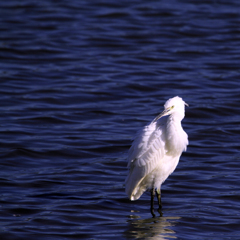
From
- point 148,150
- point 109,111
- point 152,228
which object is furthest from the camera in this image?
point 109,111

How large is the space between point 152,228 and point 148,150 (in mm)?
975

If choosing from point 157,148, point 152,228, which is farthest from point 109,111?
point 152,228

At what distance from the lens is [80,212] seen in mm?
6574

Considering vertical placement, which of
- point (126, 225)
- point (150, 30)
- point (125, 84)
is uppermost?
point (150, 30)

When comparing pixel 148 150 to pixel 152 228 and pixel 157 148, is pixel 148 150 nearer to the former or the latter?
pixel 157 148

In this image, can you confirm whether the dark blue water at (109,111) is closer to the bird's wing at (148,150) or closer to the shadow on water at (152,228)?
the shadow on water at (152,228)

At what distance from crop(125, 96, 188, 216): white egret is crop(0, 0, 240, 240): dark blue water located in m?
0.44

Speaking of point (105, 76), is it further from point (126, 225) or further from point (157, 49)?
point (126, 225)

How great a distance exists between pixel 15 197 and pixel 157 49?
922 centimetres

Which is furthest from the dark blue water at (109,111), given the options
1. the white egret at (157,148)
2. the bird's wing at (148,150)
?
the bird's wing at (148,150)

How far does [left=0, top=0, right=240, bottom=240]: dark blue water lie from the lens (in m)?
6.46

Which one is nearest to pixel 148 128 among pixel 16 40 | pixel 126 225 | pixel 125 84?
pixel 126 225

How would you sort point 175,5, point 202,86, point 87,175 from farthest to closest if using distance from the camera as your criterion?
1. point 175,5
2. point 202,86
3. point 87,175

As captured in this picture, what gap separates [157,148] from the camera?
650 centimetres
